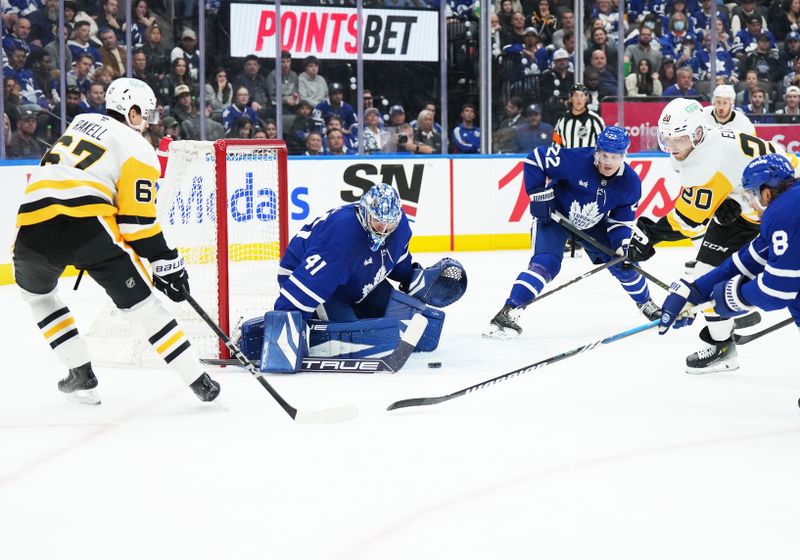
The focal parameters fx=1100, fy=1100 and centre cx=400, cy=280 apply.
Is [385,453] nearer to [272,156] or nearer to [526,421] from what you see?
[526,421]

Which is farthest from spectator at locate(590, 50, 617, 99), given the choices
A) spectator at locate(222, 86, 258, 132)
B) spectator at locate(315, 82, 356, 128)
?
spectator at locate(222, 86, 258, 132)

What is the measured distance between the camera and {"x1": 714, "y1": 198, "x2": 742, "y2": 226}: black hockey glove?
4189mm

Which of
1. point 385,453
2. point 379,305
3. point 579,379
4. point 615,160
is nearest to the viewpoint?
point 385,453

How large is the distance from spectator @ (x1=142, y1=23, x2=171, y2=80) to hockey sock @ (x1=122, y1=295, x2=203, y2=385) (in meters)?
5.20

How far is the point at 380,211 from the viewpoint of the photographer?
12.4 feet

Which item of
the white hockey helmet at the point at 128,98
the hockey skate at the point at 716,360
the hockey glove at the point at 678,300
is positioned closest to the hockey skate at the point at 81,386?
the white hockey helmet at the point at 128,98

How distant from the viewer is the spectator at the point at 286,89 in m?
8.37

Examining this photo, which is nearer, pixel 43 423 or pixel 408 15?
pixel 43 423

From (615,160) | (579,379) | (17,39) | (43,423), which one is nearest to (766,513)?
(579,379)

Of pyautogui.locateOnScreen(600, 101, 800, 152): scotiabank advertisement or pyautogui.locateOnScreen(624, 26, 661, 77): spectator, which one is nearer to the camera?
pyautogui.locateOnScreen(600, 101, 800, 152): scotiabank advertisement

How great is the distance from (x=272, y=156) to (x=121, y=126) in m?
1.31

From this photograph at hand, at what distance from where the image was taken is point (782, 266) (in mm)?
2988

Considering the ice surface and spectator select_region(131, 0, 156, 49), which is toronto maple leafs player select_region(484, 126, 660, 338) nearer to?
the ice surface

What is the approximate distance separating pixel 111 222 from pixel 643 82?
703cm
